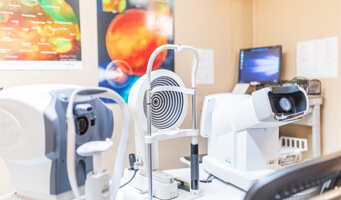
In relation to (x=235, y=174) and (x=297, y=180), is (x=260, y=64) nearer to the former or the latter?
(x=235, y=174)

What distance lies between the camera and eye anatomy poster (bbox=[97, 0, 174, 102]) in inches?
74.7

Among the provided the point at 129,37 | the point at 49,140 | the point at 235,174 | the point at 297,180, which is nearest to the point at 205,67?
the point at 129,37

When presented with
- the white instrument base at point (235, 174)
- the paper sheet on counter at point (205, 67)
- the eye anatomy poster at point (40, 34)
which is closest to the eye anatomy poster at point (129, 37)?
the eye anatomy poster at point (40, 34)

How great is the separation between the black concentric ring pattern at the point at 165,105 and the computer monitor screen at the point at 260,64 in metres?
1.17

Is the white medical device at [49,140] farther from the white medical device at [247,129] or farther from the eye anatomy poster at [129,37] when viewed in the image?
the eye anatomy poster at [129,37]

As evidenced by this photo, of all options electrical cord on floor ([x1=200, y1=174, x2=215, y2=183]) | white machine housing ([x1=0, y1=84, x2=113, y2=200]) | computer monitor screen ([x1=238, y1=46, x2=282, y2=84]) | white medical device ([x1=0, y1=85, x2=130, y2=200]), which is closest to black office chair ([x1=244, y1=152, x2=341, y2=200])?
white medical device ([x1=0, y1=85, x2=130, y2=200])

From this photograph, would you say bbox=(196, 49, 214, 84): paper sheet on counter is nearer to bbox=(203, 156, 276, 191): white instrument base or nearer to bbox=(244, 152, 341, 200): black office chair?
bbox=(203, 156, 276, 191): white instrument base

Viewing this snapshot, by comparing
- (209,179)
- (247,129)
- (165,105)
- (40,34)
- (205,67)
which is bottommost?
(209,179)

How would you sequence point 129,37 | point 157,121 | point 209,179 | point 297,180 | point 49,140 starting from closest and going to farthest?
point 297,180, point 49,140, point 157,121, point 209,179, point 129,37

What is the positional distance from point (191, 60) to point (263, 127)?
3.49 ft

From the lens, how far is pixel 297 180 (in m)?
0.53

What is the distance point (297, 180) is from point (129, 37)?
1701 mm

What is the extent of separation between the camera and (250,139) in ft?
4.64

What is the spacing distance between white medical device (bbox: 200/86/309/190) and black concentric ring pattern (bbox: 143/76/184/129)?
1.05 feet
